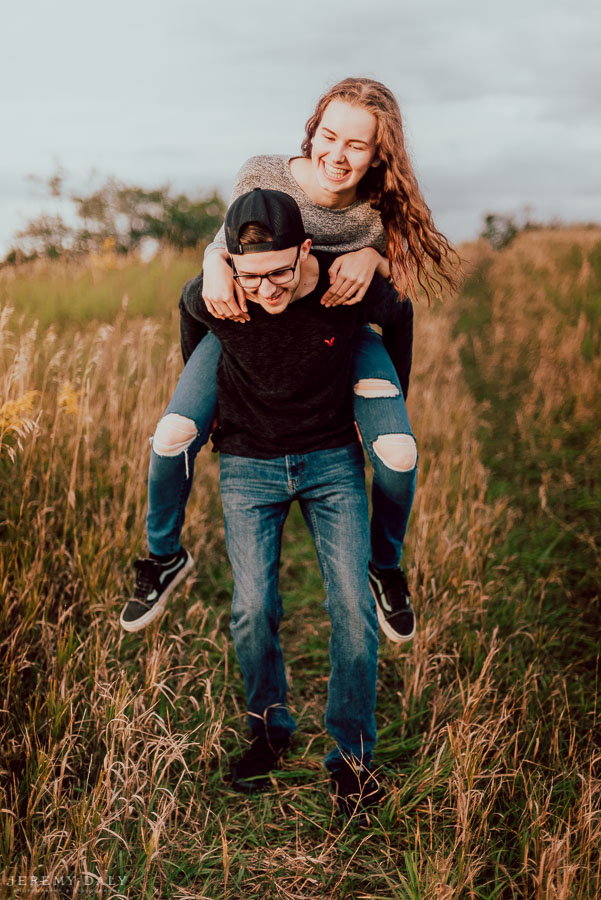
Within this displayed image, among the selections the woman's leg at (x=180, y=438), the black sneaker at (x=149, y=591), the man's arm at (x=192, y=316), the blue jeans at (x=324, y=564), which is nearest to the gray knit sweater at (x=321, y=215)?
the man's arm at (x=192, y=316)

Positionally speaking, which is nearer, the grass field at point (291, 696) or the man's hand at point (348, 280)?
the grass field at point (291, 696)

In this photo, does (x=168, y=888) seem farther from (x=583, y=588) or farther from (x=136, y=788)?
(x=583, y=588)

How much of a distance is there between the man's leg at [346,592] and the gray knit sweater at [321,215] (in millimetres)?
860

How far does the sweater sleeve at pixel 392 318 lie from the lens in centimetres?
234

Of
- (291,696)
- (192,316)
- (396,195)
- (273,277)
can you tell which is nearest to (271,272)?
(273,277)

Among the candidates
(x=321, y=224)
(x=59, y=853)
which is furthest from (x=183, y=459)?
(x=59, y=853)

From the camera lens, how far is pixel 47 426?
10.8ft

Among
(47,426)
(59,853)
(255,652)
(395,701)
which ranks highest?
(47,426)

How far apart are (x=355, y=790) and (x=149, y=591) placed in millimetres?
1035

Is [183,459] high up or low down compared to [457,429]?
up

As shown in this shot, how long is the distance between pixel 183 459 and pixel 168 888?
134 centimetres

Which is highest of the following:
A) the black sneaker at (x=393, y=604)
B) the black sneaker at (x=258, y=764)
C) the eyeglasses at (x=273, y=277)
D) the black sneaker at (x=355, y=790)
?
the eyeglasses at (x=273, y=277)

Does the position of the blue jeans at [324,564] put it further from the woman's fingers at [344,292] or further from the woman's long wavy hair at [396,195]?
the woman's long wavy hair at [396,195]

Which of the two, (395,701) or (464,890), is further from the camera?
(395,701)
